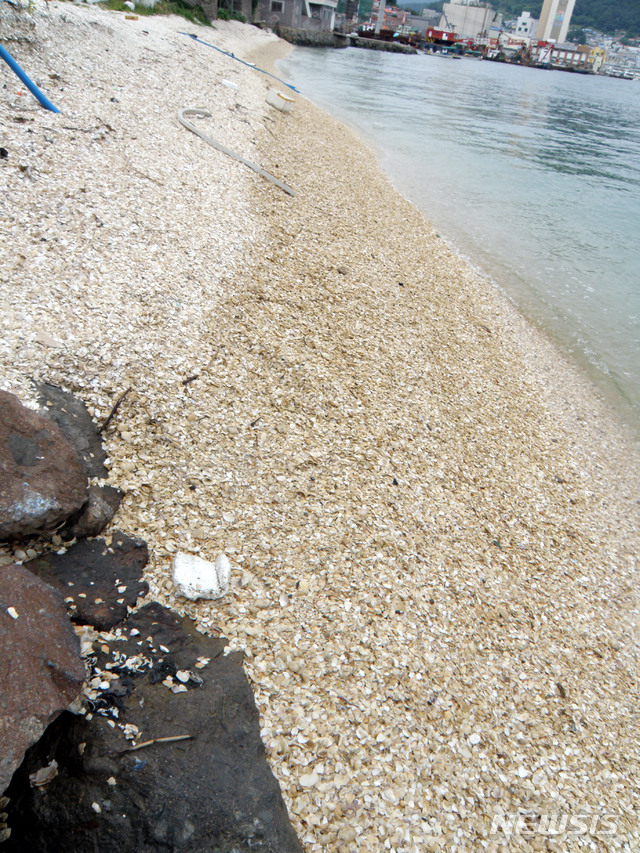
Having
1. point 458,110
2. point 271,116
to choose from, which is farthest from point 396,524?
point 458,110

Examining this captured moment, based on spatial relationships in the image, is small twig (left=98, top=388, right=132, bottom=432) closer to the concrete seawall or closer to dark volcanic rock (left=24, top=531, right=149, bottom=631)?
dark volcanic rock (left=24, top=531, right=149, bottom=631)

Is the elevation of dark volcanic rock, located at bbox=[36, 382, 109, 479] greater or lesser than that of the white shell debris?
greater

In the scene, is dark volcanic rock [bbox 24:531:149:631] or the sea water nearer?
dark volcanic rock [bbox 24:531:149:631]

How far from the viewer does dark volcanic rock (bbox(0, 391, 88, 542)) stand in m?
2.66

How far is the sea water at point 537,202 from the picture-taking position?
8.43 meters

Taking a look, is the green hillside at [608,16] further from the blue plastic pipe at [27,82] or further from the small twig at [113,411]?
the small twig at [113,411]

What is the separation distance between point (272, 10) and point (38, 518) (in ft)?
261

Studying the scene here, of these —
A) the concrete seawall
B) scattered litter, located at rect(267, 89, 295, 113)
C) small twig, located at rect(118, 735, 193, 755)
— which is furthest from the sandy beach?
the concrete seawall

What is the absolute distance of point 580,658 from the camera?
3.45 m

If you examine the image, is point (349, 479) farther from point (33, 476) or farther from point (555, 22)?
point (555, 22)

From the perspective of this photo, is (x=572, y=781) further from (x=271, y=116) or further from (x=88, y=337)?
(x=271, y=116)

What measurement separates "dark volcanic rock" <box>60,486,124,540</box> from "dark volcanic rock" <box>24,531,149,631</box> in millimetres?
67

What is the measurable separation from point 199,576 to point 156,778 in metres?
1.03

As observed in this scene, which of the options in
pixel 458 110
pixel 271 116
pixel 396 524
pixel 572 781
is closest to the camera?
pixel 572 781
